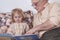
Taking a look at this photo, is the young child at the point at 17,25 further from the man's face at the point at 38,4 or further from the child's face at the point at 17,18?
the man's face at the point at 38,4

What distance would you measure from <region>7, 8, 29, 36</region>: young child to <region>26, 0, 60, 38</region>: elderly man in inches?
4.5

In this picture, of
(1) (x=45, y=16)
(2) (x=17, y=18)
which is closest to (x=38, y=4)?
(1) (x=45, y=16)

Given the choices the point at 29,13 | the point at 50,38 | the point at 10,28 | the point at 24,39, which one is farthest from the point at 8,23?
the point at 50,38

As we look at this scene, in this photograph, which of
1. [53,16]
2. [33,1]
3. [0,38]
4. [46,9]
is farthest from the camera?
[33,1]

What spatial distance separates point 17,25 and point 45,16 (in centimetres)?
39

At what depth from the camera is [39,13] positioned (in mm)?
2148

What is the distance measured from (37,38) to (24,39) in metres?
0.17

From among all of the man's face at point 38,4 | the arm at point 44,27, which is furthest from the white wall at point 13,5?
the arm at point 44,27

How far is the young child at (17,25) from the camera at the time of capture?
2.11 metres

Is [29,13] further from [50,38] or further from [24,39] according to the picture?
[50,38]

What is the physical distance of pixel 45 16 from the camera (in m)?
2.03

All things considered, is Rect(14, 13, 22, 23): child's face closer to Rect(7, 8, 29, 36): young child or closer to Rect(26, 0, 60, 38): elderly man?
Rect(7, 8, 29, 36): young child

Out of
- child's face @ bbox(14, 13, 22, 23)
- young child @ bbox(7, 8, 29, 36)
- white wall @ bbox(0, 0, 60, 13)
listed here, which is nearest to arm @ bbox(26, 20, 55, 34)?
young child @ bbox(7, 8, 29, 36)

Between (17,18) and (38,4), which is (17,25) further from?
(38,4)
